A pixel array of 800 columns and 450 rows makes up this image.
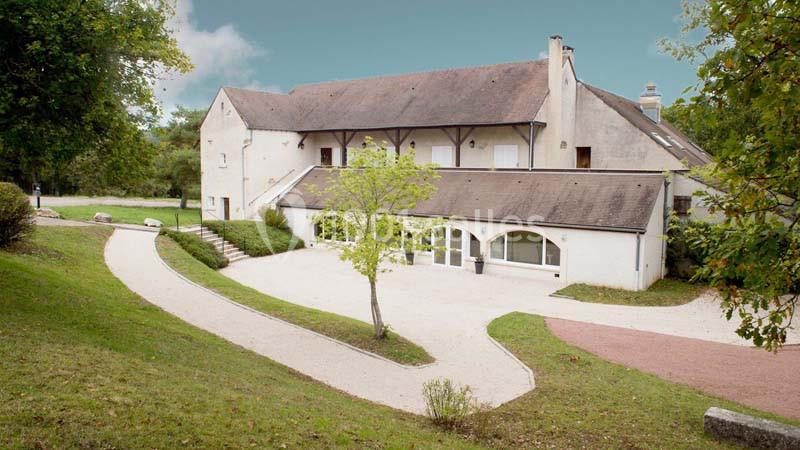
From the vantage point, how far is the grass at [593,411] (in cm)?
882

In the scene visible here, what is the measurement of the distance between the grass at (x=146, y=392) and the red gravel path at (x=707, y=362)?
6.55 m

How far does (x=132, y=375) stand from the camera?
Result: 8195 mm

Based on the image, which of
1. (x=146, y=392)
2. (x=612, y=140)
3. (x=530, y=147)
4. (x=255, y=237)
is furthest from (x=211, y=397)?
(x=612, y=140)

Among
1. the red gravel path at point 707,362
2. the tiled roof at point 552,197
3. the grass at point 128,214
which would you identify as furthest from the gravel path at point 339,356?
the grass at point 128,214

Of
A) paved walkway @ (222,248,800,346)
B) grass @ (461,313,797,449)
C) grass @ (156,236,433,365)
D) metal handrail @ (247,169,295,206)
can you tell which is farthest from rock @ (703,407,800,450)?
metal handrail @ (247,169,295,206)

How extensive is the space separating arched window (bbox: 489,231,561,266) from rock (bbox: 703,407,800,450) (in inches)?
556

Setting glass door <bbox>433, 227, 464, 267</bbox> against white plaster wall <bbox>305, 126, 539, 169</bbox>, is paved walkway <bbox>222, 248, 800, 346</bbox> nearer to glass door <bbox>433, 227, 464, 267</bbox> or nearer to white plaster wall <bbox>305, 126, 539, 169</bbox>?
glass door <bbox>433, 227, 464, 267</bbox>

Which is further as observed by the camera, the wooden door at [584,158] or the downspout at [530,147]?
the wooden door at [584,158]

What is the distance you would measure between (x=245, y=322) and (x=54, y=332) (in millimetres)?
5833

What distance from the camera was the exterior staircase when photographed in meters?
26.7

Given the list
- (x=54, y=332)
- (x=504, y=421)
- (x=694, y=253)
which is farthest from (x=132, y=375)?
(x=694, y=253)

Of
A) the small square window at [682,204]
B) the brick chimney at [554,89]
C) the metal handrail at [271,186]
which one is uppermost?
the brick chimney at [554,89]

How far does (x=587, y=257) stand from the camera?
22484mm

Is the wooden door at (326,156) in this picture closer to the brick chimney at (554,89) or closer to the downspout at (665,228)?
the brick chimney at (554,89)
